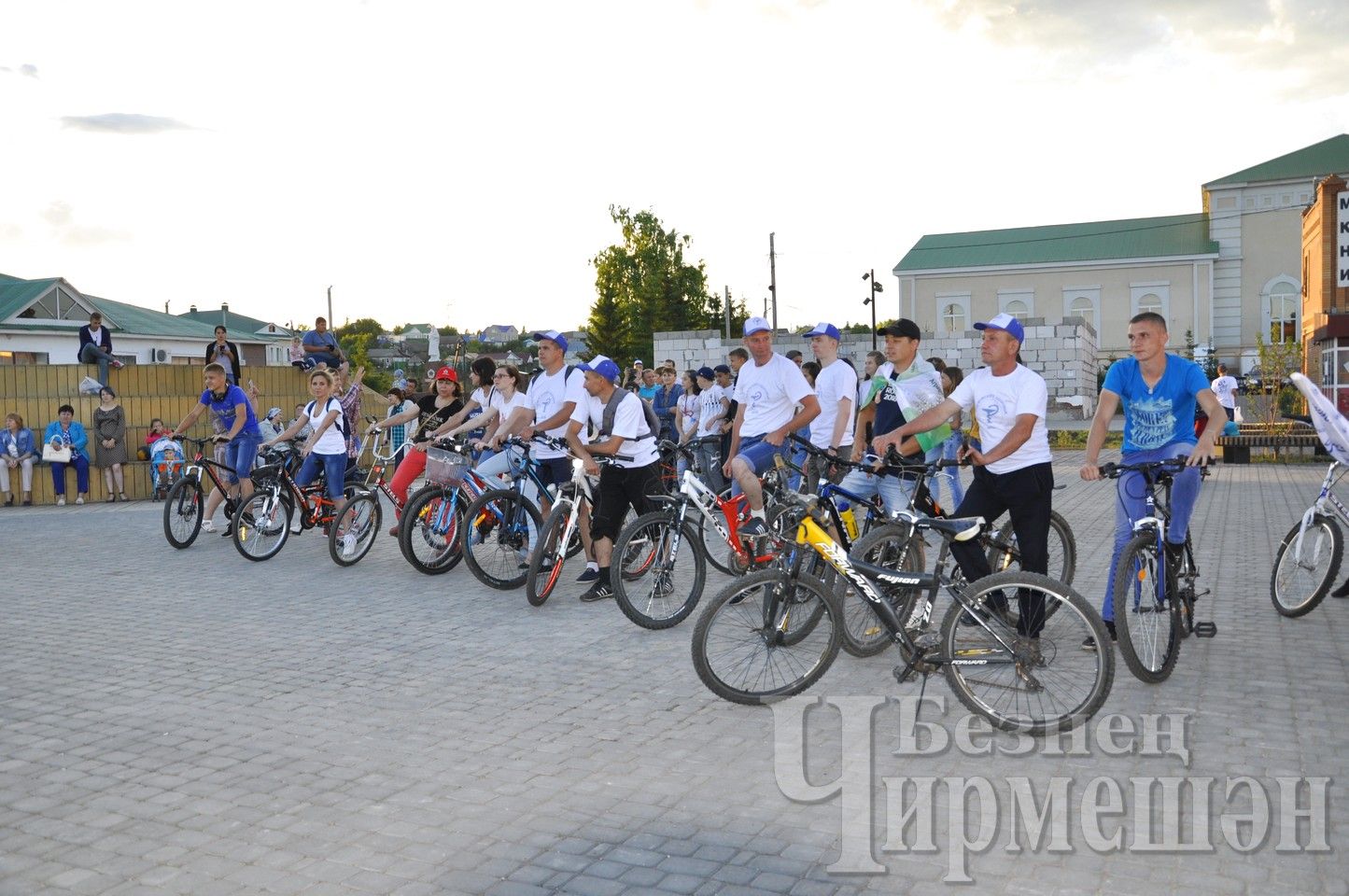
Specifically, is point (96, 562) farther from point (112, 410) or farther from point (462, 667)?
point (112, 410)

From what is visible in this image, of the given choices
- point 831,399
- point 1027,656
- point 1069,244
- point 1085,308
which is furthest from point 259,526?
point 1069,244

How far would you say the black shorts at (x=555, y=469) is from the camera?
9773 millimetres

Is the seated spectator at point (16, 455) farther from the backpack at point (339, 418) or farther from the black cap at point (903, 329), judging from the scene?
the black cap at point (903, 329)

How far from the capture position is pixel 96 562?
37.6 feet

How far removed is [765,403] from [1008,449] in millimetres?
2713

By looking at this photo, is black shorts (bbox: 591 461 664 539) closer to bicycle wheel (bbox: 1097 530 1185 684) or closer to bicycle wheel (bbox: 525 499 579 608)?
bicycle wheel (bbox: 525 499 579 608)

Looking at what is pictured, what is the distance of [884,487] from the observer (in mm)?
8023

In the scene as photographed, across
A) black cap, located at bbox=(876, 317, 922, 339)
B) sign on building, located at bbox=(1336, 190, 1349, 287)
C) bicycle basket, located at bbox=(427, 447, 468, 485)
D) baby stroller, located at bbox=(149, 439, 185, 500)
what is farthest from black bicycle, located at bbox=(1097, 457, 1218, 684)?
sign on building, located at bbox=(1336, 190, 1349, 287)

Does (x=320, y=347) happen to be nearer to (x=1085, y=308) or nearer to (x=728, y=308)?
(x=1085, y=308)

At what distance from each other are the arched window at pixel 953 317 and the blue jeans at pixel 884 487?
64.0 m

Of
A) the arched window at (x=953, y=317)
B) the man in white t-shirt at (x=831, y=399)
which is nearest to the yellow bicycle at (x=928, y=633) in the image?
the man in white t-shirt at (x=831, y=399)

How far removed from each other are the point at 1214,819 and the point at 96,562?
10.4 metres

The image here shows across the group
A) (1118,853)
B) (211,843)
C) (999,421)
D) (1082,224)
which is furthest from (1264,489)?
(1082,224)

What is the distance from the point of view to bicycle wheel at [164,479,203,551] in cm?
1221
